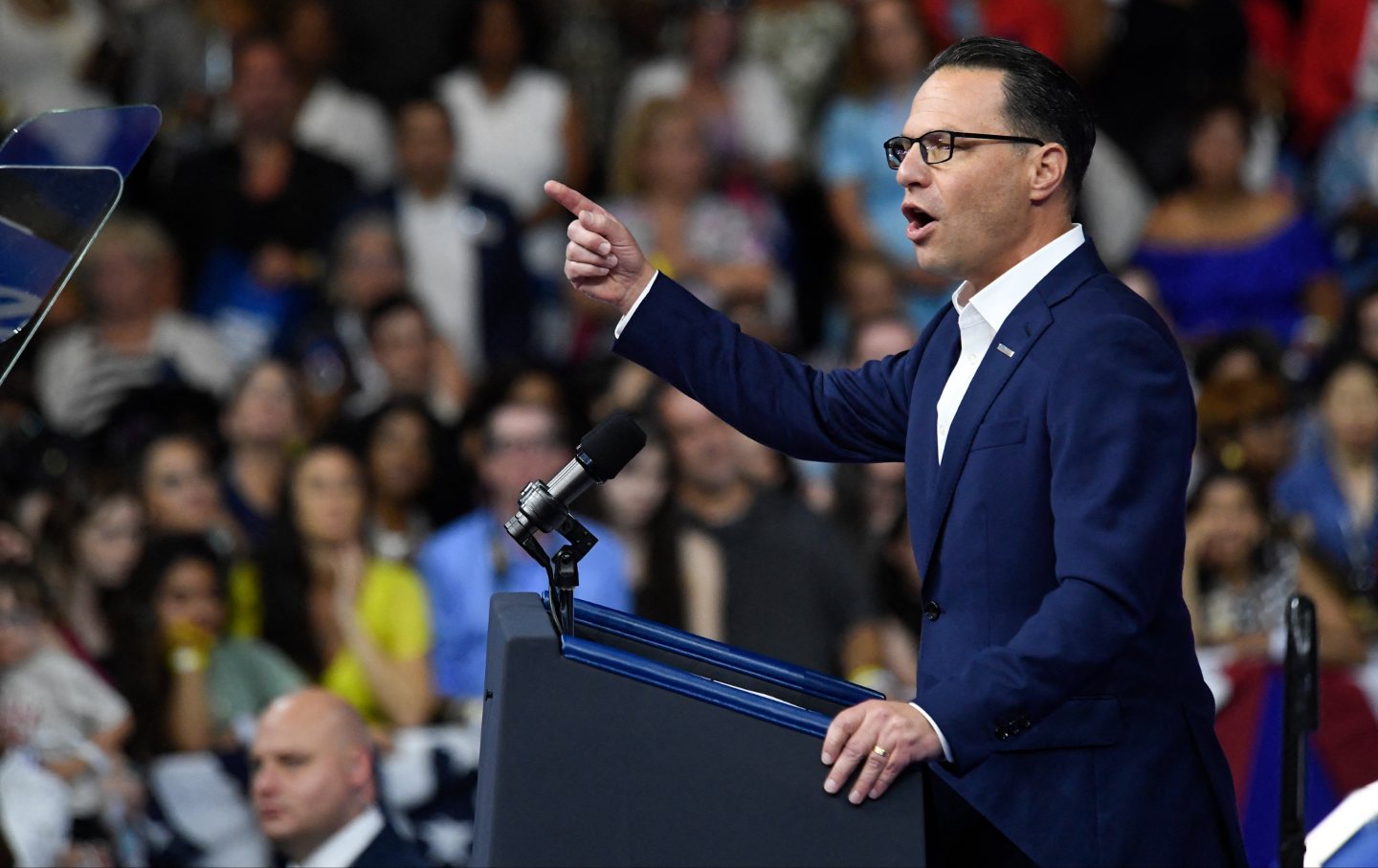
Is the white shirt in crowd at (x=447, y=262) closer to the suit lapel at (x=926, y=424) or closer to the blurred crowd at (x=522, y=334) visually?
the blurred crowd at (x=522, y=334)

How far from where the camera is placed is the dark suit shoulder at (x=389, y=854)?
4016 mm

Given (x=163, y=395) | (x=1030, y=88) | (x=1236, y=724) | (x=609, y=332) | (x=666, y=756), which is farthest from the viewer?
(x=609, y=332)

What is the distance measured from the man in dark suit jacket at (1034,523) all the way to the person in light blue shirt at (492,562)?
9.57ft

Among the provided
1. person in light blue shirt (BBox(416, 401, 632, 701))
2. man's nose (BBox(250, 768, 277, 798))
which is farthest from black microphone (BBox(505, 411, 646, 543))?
person in light blue shirt (BBox(416, 401, 632, 701))

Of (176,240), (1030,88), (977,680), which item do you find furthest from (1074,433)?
(176,240)

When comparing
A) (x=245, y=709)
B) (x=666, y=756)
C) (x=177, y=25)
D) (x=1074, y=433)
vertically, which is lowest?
(x=245, y=709)

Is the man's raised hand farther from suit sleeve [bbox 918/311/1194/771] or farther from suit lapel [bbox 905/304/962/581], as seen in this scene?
suit sleeve [bbox 918/311/1194/771]

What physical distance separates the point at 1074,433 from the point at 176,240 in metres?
5.72

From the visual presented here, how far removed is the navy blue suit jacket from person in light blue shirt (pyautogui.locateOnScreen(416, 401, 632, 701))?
9.72 feet

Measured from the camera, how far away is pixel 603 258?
104 inches

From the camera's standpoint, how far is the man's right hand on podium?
2.18 meters

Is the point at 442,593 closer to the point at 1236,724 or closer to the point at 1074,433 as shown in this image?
the point at 1236,724

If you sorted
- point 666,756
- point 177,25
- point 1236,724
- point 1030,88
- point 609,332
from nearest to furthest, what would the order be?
point 666,756
point 1030,88
point 1236,724
point 609,332
point 177,25

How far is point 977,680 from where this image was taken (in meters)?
2.25
